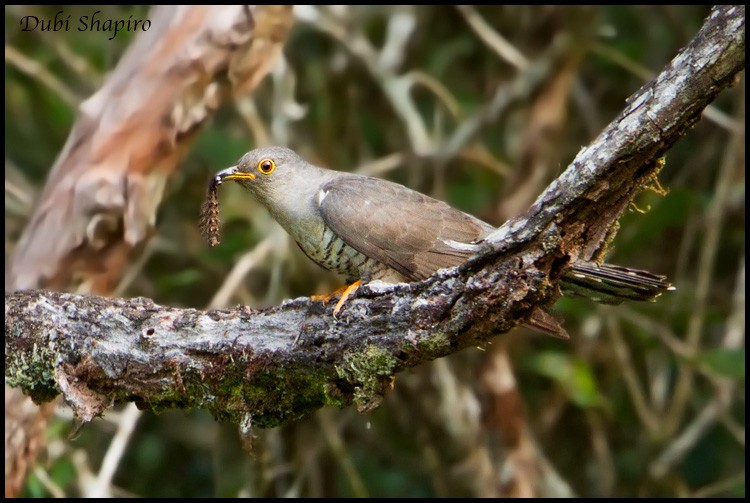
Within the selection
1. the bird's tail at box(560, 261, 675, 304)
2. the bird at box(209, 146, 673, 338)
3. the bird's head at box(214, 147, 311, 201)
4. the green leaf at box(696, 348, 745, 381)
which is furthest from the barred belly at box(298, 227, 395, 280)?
the green leaf at box(696, 348, 745, 381)

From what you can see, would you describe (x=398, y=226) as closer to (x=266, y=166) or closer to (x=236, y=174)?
(x=266, y=166)

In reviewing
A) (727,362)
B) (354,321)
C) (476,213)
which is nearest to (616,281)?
(354,321)

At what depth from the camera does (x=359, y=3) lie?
6500 millimetres

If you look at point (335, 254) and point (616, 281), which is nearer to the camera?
point (616, 281)

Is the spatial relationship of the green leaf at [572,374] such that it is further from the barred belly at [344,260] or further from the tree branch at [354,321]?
the tree branch at [354,321]

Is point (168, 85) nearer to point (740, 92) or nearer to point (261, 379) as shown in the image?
point (261, 379)

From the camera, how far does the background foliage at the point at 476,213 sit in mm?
5660

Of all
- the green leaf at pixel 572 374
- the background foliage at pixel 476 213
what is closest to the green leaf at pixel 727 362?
the background foliage at pixel 476 213

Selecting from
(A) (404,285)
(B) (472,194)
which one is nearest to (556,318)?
(A) (404,285)

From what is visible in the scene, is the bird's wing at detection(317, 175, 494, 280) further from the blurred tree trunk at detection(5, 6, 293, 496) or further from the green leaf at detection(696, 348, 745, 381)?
the green leaf at detection(696, 348, 745, 381)

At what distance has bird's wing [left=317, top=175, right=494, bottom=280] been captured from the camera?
Answer: 12.5 feet

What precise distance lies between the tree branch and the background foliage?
5.97 ft

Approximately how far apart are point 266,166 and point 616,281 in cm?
195

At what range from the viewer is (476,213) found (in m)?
6.05
